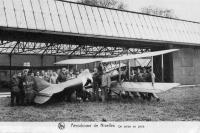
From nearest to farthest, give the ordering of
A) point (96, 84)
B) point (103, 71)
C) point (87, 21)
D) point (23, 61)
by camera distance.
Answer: point (103, 71) < point (96, 84) < point (87, 21) < point (23, 61)

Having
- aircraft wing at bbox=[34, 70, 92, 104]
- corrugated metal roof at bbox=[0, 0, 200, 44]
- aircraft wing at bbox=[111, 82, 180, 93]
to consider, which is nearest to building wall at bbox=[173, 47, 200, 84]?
corrugated metal roof at bbox=[0, 0, 200, 44]

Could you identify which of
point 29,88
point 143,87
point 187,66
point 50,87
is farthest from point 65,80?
point 187,66

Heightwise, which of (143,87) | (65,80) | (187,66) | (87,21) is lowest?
(143,87)

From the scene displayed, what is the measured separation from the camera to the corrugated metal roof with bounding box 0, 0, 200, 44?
38.6 ft

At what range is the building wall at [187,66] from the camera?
17891mm

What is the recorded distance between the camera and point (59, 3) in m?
13.6

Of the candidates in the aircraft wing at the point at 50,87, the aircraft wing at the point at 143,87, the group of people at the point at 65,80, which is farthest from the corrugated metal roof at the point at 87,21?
the aircraft wing at the point at 143,87

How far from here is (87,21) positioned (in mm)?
13711

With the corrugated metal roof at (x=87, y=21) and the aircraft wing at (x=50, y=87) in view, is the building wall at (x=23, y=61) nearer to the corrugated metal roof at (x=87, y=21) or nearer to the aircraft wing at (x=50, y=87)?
the corrugated metal roof at (x=87, y=21)

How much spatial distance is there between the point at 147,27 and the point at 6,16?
28.9 feet

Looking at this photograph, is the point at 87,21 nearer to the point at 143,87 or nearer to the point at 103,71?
the point at 103,71

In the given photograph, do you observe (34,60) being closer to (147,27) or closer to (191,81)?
(147,27)

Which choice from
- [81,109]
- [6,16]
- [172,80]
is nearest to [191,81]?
[172,80]

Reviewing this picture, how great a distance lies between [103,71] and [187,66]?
9941 millimetres
